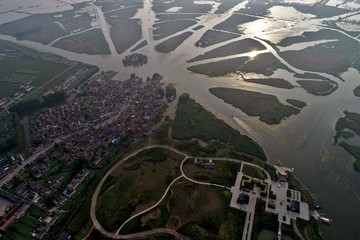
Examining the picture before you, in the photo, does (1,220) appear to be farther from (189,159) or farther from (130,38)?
(130,38)

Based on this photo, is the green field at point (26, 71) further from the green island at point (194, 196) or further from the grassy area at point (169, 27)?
the green island at point (194, 196)

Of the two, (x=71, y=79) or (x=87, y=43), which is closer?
(x=71, y=79)

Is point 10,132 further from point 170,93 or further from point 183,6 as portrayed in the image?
point 183,6

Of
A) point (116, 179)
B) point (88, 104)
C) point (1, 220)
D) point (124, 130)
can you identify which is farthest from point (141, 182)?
point (88, 104)

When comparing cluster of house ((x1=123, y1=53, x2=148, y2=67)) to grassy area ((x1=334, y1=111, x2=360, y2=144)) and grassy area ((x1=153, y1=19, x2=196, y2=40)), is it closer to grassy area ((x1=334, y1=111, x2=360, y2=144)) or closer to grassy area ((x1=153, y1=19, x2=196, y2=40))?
grassy area ((x1=153, y1=19, x2=196, y2=40))

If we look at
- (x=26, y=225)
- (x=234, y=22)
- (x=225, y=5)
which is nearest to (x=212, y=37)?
(x=234, y=22)

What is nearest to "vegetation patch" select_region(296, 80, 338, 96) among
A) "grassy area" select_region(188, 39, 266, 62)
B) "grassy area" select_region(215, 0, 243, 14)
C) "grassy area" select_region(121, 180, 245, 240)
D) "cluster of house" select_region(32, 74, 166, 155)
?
"grassy area" select_region(188, 39, 266, 62)
